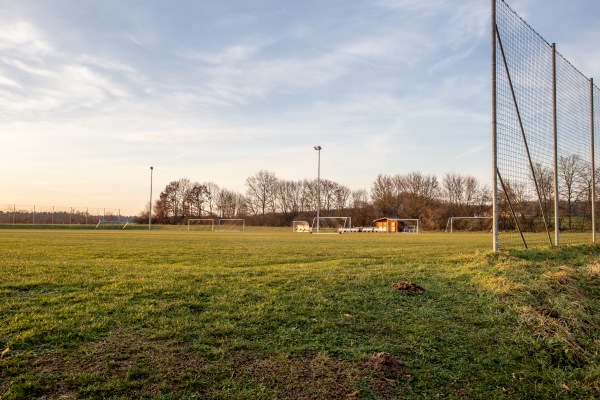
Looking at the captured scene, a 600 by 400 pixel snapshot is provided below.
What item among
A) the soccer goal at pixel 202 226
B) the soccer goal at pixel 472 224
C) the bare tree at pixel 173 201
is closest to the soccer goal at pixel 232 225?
the soccer goal at pixel 202 226

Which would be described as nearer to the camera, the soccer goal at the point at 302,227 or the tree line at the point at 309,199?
the soccer goal at the point at 302,227

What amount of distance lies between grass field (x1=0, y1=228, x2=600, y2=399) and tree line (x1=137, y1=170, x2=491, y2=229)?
216ft

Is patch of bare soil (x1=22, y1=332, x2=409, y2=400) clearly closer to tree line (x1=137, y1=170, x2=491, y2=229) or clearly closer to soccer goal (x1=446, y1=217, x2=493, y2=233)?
soccer goal (x1=446, y1=217, x2=493, y2=233)

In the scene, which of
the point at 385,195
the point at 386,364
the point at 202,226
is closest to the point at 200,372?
the point at 386,364

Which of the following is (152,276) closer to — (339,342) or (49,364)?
(49,364)

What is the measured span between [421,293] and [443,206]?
6899 cm

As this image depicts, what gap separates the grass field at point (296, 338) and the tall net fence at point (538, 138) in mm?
4610

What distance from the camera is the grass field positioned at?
294 centimetres

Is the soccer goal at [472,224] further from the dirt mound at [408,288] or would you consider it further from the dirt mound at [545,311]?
the dirt mound at [545,311]

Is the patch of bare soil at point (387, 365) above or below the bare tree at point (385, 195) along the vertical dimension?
below

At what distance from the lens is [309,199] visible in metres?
84.8

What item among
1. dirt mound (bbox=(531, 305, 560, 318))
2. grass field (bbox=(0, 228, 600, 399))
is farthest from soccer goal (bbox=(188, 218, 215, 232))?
dirt mound (bbox=(531, 305, 560, 318))

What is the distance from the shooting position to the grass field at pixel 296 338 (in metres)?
2.94

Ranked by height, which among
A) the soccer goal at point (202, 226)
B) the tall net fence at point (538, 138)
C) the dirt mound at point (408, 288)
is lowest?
the soccer goal at point (202, 226)
